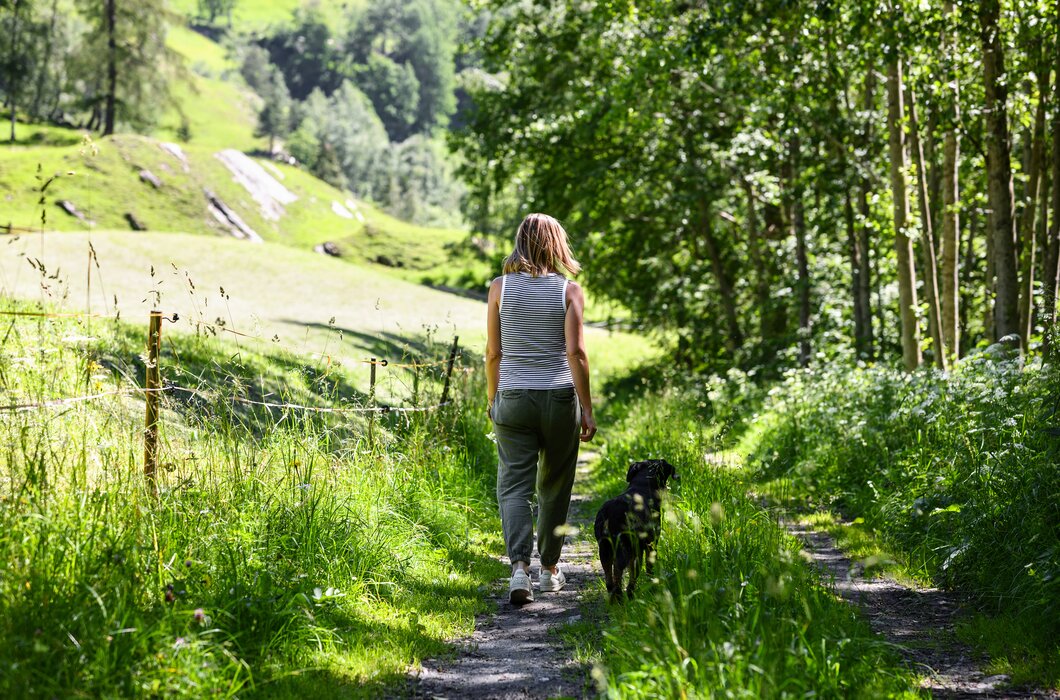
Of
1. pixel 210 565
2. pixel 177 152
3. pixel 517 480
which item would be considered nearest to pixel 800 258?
pixel 517 480

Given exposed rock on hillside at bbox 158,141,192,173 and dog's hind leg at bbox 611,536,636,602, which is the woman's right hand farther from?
exposed rock on hillside at bbox 158,141,192,173

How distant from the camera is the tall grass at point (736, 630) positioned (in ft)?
11.7

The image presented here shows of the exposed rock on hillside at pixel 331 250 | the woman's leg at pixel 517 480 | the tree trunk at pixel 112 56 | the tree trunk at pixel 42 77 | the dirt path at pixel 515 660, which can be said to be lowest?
the dirt path at pixel 515 660

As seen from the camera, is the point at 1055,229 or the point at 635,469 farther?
the point at 1055,229

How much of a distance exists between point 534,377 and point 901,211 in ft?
25.3

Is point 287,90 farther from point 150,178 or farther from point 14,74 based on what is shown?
point 150,178

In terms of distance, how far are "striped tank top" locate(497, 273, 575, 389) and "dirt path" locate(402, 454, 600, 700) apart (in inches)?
54.7

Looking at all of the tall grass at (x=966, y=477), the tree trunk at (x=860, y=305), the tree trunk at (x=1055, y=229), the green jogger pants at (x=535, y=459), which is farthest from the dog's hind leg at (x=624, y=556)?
the tree trunk at (x=860, y=305)

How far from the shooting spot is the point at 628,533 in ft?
16.4

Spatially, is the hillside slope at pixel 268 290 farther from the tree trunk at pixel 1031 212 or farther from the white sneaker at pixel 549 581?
the white sneaker at pixel 549 581

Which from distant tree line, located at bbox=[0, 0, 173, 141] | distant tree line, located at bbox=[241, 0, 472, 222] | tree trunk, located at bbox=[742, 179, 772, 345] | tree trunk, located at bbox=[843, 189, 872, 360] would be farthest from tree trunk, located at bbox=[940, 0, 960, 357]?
distant tree line, located at bbox=[241, 0, 472, 222]

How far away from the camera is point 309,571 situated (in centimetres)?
494

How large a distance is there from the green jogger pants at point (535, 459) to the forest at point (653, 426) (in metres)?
0.45

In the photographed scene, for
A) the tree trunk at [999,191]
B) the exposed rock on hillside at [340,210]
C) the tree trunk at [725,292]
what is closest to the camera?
the tree trunk at [999,191]
